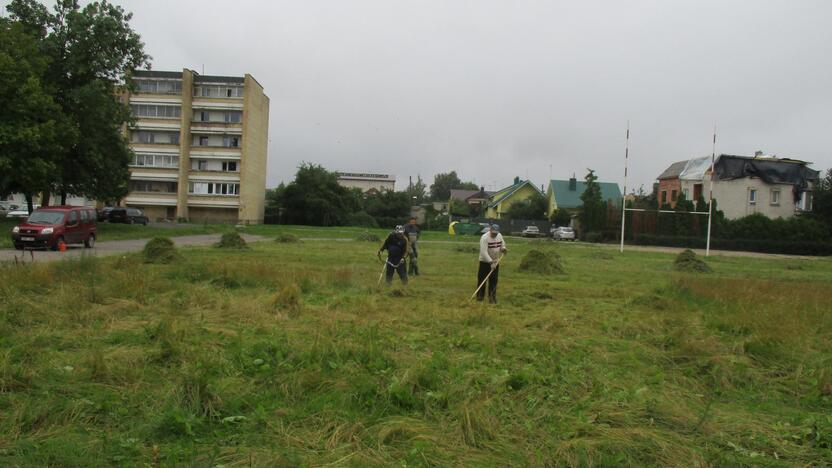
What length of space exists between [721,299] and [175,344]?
33.3ft

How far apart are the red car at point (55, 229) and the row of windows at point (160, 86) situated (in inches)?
1802

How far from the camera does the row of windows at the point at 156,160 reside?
67.6m

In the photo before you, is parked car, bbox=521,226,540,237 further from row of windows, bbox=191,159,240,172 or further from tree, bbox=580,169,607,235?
row of windows, bbox=191,159,240,172

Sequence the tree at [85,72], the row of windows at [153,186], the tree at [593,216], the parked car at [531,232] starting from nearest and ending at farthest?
the tree at [85,72] < the tree at [593,216] < the parked car at [531,232] < the row of windows at [153,186]

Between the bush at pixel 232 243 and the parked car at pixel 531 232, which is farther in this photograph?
the parked car at pixel 531 232

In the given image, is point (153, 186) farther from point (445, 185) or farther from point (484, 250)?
point (445, 185)

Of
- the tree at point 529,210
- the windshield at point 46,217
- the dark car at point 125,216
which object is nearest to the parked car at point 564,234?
the tree at point 529,210

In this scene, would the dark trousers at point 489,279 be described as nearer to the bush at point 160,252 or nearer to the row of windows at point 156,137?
the bush at point 160,252

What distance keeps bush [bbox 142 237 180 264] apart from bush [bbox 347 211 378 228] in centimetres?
5226

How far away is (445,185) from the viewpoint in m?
154

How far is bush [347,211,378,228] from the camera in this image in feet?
233

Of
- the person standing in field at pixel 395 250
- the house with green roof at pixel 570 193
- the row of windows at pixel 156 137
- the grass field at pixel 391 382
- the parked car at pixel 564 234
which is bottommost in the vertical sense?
the grass field at pixel 391 382

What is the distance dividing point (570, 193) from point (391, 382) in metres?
79.6

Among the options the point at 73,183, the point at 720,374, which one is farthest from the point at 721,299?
the point at 73,183
